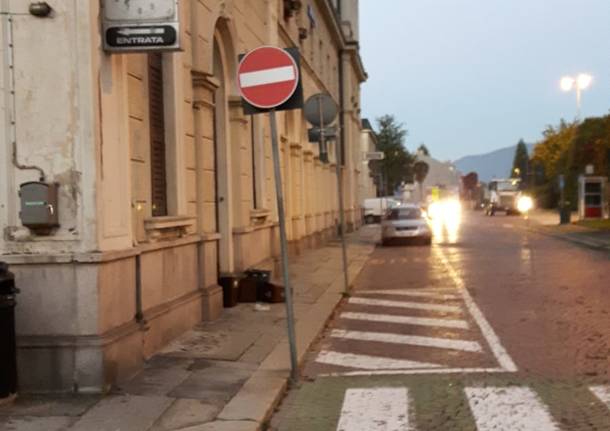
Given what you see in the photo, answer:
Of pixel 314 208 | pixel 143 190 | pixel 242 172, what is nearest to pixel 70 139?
pixel 143 190

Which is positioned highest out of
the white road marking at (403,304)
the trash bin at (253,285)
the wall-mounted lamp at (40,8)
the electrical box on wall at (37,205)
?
the wall-mounted lamp at (40,8)

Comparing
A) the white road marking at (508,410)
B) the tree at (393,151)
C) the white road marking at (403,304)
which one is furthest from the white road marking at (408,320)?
the tree at (393,151)

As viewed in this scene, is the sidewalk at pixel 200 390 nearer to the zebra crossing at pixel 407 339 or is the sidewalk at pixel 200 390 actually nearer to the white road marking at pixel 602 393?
the zebra crossing at pixel 407 339

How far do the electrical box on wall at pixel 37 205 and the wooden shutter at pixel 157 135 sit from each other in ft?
7.05

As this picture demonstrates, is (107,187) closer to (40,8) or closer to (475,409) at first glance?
(40,8)

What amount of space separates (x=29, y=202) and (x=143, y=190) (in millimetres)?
1762

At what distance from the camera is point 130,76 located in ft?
26.1

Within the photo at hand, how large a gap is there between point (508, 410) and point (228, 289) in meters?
6.01

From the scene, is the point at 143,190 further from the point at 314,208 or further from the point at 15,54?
the point at 314,208

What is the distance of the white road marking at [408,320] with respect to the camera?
10.7 metres

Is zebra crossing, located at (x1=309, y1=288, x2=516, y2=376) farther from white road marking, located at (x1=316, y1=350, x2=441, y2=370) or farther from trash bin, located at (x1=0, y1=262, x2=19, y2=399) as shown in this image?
trash bin, located at (x1=0, y1=262, x2=19, y2=399)

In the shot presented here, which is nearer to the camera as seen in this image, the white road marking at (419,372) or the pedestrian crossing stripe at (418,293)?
the white road marking at (419,372)

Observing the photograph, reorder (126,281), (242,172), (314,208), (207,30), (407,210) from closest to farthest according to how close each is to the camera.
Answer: (126,281), (207,30), (242,172), (314,208), (407,210)

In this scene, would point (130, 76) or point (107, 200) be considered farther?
point (130, 76)
